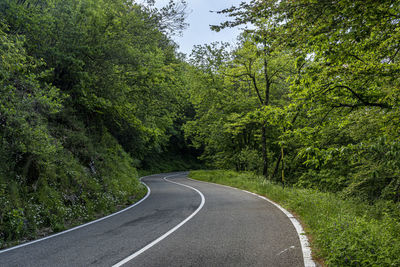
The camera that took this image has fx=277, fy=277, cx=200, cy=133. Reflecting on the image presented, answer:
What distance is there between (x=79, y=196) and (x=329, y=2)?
9.53m

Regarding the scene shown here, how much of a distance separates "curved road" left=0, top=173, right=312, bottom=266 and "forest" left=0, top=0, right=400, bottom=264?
Result: 1.50 metres

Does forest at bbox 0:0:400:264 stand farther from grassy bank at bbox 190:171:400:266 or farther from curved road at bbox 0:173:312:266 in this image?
curved road at bbox 0:173:312:266

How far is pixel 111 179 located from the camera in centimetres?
1359

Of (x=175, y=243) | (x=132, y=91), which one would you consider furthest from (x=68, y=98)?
(x=175, y=243)

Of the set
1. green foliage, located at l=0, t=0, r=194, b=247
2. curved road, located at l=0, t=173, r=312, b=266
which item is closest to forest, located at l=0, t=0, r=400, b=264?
green foliage, located at l=0, t=0, r=194, b=247

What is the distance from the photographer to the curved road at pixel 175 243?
473 cm

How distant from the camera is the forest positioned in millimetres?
5141

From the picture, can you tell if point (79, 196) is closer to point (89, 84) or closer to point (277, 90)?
point (89, 84)

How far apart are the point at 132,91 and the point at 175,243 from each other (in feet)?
31.0

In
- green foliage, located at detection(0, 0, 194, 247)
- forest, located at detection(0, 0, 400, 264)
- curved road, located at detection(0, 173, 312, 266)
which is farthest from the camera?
green foliage, located at detection(0, 0, 194, 247)

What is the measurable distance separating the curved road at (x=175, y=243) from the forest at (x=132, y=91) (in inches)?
58.9

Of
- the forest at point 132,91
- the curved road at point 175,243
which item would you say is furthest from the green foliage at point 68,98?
the curved road at point 175,243

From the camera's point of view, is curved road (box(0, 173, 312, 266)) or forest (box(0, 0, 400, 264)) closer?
curved road (box(0, 173, 312, 266))

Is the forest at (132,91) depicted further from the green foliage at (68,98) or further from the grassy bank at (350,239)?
the grassy bank at (350,239)
